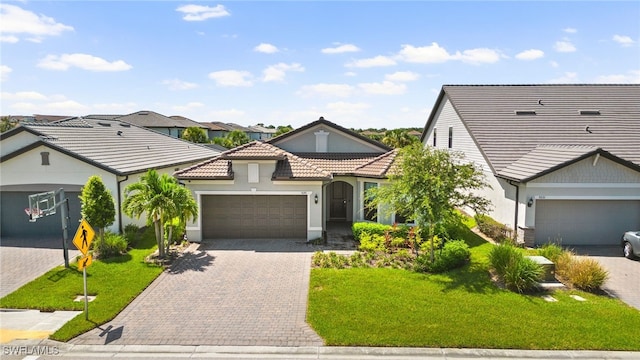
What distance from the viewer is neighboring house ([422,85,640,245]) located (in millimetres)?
16875

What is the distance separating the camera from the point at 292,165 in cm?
1875

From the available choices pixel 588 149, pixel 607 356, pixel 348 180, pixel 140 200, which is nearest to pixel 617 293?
pixel 607 356

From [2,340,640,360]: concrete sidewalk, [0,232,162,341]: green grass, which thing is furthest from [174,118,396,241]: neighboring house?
[2,340,640,360]: concrete sidewalk

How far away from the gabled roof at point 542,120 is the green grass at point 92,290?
15.3 m

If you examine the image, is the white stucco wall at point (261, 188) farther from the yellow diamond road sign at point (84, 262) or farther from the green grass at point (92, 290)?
the yellow diamond road sign at point (84, 262)

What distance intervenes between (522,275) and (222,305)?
29.1 feet

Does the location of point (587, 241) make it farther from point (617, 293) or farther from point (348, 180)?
point (348, 180)

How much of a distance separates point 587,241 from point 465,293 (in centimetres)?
904

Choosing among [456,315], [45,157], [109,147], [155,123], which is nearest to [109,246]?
[45,157]

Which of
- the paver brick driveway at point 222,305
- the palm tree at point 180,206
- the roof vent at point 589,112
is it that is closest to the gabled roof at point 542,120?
the roof vent at point 589,112

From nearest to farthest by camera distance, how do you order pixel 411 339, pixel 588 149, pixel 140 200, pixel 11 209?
pixel 411 339, pixel 140 200, pixel 588 149, pixel 11 209

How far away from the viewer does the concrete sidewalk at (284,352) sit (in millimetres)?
8844

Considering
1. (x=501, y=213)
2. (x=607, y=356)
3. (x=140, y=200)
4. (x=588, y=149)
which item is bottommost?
(x=607, y=356)

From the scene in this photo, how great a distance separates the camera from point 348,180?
66.5 feet
